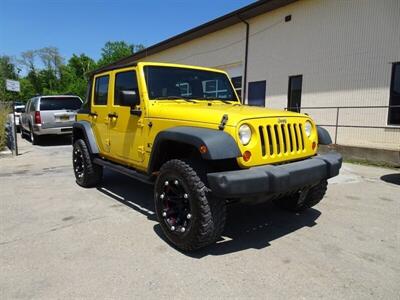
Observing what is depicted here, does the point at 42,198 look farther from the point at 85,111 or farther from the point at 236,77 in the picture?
the point at 236,77

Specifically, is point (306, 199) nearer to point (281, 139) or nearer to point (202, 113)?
point (281, 139)

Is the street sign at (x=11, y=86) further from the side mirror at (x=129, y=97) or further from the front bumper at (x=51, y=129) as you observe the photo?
the side mirror at (x=129, y=97)

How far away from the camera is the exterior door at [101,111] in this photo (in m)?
5.20

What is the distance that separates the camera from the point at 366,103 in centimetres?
1009

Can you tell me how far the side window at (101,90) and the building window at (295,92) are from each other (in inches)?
332

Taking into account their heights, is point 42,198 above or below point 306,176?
below

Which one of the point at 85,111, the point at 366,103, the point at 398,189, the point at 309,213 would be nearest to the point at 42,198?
the point at 85,111

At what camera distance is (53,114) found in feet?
40.4

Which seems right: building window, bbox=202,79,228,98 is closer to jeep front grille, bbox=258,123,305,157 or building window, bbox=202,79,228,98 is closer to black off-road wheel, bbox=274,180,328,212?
jeep front grille, bbox=258,123,305,157

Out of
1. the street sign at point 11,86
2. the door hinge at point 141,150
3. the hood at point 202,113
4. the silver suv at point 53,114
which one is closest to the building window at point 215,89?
the hood at point 202,113

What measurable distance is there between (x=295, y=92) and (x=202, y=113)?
390 inches

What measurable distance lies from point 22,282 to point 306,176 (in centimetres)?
277

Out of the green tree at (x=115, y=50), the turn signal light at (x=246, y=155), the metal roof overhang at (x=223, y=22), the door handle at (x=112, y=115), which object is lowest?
the turn signal light at (x=246, y=155)

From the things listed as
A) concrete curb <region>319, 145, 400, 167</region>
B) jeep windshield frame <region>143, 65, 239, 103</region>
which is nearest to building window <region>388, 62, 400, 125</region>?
concrete curb <region>319, 145, 400, 167</region>
